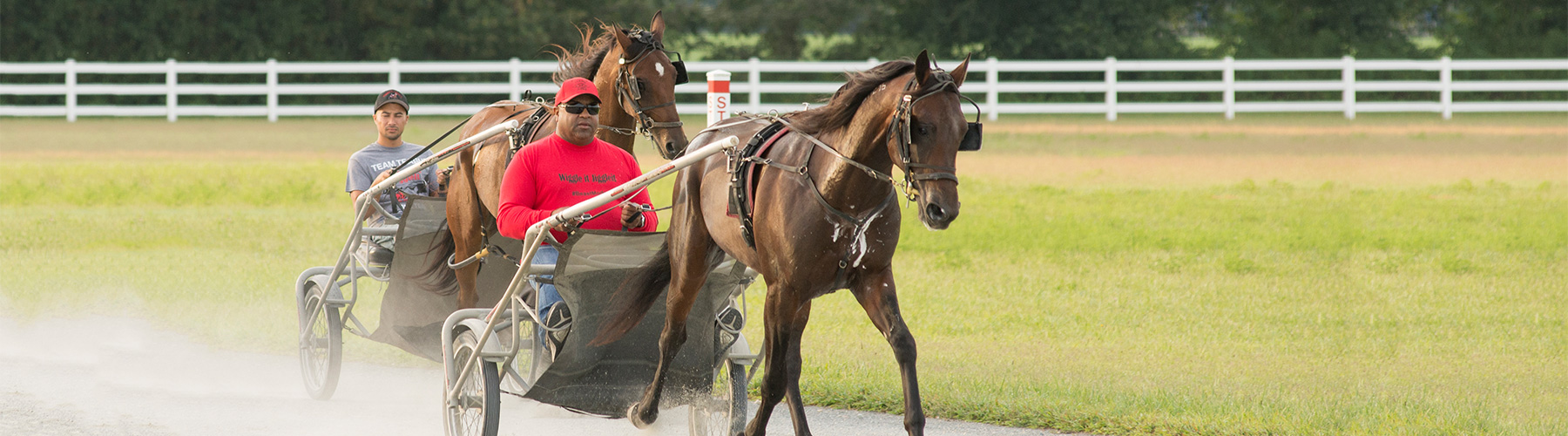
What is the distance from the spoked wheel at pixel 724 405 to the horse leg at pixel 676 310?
7.8 inches

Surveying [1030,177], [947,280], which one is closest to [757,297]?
[947,280]

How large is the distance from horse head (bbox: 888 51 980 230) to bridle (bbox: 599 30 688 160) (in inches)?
74.4

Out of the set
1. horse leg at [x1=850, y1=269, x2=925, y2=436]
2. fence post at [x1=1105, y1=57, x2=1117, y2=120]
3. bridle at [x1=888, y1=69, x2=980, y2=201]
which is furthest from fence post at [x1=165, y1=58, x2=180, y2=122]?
A: bridle at [x1=888, y1=69, x2=980, y2=201]

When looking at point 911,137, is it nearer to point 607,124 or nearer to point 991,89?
point 607,124

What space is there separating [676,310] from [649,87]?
1.51 m

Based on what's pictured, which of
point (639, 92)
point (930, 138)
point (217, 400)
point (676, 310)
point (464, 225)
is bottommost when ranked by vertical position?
point (217, 400)

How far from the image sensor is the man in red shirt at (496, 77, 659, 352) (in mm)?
5328

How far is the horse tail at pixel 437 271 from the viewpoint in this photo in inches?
261

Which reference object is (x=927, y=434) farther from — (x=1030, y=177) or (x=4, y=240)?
(x=1030, y=177)

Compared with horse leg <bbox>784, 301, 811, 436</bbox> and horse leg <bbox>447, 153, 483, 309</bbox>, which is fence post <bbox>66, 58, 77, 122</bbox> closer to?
horse leg <bbox>447, 153, 483, 309</bbox>

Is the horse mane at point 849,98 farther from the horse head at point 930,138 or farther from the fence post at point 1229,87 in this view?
the fence post at point 1229,87

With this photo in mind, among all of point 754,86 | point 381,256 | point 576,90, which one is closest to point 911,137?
point 576,90

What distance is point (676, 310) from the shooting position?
5.40 meters

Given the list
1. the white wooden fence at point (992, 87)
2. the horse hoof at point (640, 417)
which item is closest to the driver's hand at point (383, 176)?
the horse hoof at point (640, 417)
